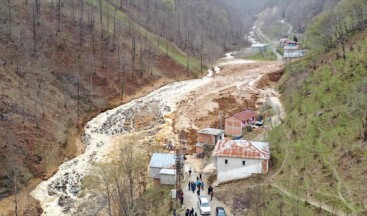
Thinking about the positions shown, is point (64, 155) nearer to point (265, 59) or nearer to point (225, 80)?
point (225, 80)

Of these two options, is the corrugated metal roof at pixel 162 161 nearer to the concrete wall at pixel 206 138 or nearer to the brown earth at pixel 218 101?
the concrete wall at pixel 206 138

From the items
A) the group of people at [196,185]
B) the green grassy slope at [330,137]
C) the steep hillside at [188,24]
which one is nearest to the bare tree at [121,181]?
the group of people at [196,185]

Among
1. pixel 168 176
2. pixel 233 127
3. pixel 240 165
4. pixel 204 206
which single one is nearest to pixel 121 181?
pixel 168 176

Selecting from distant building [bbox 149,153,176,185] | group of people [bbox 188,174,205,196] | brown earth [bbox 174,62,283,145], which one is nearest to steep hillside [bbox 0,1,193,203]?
brown earth [bbox 174,62,283,145]

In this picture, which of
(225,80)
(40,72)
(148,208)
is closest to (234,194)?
(148,208)

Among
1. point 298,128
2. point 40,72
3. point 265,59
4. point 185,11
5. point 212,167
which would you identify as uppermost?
point 185,11

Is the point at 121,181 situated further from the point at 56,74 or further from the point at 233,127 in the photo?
the point at 56,74
